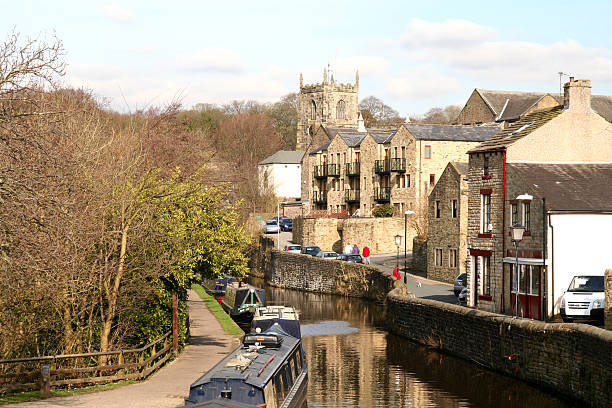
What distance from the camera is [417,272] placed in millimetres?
61594

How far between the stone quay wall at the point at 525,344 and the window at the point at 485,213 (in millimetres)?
4058

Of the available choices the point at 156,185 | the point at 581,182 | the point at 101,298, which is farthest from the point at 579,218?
the point at 101,298

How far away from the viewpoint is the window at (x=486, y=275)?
124ft

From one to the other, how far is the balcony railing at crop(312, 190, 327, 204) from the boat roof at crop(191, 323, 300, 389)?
6502 centimetres

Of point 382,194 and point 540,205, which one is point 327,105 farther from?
point 540,205

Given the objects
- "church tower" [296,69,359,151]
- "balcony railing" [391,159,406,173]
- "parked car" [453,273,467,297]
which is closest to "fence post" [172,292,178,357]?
"parked car" [453,273,467,297]

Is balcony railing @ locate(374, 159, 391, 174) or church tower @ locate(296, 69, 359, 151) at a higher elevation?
church tower @ locate(296, 69, 359, 151)

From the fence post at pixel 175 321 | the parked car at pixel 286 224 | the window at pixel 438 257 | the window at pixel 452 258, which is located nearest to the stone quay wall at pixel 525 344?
the fence post at pixel 175 321

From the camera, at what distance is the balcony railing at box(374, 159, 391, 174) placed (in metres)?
78.2

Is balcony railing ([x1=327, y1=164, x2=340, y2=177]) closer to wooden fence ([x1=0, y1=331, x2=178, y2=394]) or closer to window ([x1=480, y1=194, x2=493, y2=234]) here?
window ([x1=480, y1=194, x2=493, y2=234])

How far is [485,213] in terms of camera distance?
38.2 metres

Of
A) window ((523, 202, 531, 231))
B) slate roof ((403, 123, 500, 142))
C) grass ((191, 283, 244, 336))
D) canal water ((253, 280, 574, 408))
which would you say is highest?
slate roof ((403, 123, 500, 142))

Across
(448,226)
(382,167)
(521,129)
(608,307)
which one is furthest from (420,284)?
(382,167)

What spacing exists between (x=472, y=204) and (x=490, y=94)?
1853 inches
